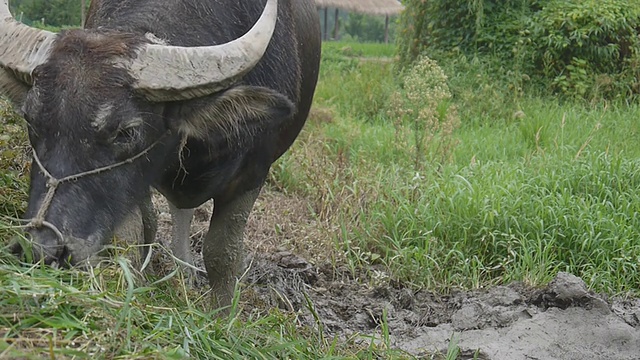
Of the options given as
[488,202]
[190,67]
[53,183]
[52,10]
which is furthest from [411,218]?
[53,183]

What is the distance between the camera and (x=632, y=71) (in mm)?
7938

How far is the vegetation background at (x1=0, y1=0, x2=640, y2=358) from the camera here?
86.9 inches

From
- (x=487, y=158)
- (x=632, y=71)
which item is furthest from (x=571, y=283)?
(x=632, y=71)

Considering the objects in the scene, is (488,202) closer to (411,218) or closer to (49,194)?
(411,218)

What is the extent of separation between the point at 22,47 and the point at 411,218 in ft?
8.13

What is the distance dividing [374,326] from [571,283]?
903mm

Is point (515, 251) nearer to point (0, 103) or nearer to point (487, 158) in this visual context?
point (487, 158)

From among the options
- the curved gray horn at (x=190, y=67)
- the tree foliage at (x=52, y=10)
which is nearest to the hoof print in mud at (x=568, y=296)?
the curved gray horn at (x=190, y=67)

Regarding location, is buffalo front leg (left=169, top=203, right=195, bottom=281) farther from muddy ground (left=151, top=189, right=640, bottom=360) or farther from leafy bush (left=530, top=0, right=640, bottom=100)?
leafy bush (left=530, top=0, right=640, bottom=100)

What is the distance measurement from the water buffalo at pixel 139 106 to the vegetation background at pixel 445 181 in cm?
21

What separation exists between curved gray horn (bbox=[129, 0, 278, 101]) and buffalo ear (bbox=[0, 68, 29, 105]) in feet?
1.39

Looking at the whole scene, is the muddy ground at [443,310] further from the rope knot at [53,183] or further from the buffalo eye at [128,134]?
the rope knot at [53,183]

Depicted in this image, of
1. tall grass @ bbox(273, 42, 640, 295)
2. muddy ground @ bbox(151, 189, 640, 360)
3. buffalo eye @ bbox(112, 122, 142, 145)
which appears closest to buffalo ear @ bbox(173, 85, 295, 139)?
buffalo eye @ bbox(112, 122, 142, 145)

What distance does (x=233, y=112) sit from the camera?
283cm
